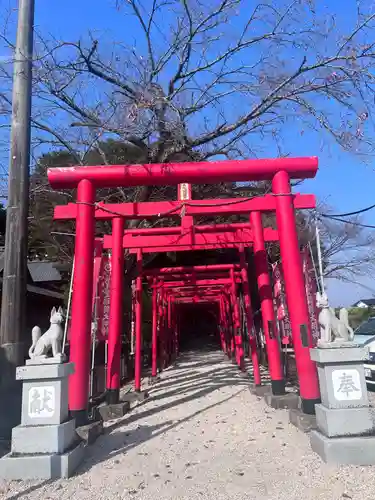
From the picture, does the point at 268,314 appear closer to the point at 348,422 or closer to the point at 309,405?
the point at 309,405

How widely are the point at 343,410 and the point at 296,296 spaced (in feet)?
5.10

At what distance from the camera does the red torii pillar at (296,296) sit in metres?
4.83

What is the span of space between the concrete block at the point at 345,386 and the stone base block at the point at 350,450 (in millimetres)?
301

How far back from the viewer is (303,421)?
15.4ft

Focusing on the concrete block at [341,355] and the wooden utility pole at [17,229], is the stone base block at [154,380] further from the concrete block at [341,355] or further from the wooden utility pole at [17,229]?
the concrete block at [341,355]

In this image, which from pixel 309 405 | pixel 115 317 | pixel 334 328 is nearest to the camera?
pixel 334 328

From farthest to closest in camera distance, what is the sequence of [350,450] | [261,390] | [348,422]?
[261,390] → [348,422] → [350,450]

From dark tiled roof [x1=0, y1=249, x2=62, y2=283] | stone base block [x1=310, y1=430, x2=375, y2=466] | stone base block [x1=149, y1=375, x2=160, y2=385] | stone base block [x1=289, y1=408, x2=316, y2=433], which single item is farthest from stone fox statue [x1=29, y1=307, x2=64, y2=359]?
dark tiled roof [x1=0, y1=249, x2=62, y2=283]

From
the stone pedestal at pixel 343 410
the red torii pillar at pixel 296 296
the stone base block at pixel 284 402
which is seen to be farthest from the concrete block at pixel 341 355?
the stone base block at pixel 284 402

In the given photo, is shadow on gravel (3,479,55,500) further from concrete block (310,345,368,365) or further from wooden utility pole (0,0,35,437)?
concrete block (310,345,368,365)

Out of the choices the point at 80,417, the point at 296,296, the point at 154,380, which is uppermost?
the point at 296,296

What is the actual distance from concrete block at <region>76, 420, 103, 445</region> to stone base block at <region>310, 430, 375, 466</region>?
104 inches

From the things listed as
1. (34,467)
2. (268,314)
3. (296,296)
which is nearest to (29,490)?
(34,467)

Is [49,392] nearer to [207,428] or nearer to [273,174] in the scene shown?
[207,428]
